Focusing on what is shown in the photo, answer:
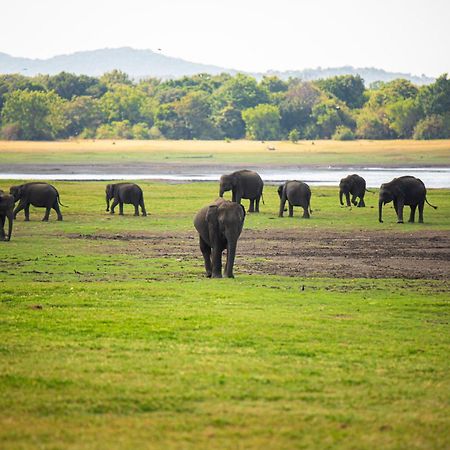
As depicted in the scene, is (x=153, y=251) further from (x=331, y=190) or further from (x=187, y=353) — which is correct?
(x=331, y=190)

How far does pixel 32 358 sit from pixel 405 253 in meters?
15.0

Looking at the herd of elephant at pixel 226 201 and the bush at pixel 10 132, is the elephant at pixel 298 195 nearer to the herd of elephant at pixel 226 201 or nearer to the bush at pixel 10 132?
the herd of elephant at pixel 226 201

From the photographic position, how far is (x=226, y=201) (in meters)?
20.8

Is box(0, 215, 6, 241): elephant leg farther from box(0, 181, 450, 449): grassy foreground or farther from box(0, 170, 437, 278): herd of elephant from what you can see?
box(0, 181, 450, 449): grassy foreground

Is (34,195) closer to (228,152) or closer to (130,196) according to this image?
(130,196)

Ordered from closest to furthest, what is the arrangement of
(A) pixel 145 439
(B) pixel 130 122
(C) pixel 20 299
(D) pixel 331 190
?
(A) pixel 145 439 < (C) pixel 20 299 < (D) pixel 331 190 < (B) pixel 130 122

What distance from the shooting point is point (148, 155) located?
94438mm

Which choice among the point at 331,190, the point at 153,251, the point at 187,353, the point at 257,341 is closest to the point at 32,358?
the point at 187,353

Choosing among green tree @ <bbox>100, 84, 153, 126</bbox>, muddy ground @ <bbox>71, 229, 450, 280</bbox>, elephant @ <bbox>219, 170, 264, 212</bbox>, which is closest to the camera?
muddy ground @ <bbox>71, 229, 450, 280</bbox>

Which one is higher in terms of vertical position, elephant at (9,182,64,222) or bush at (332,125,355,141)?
bush at (332,125,355,141)

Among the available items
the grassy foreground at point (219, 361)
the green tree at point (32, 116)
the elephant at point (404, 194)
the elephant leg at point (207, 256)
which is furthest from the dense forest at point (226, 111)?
the grassy foreground at point (219, 361)

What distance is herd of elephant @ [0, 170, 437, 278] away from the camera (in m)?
20.4

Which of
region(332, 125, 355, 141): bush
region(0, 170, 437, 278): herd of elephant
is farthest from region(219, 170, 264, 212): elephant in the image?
region(332, 125, 355, 141): bush

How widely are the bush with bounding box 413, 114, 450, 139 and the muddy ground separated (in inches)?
3477
